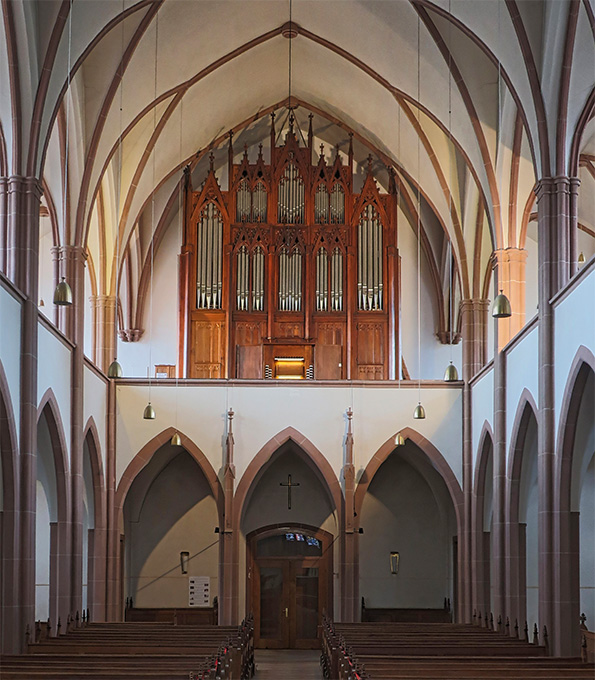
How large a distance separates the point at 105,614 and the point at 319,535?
20.4 ft

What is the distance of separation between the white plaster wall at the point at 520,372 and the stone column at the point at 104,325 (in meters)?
9.20

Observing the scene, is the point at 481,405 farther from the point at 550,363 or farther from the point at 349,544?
the point at 550,363

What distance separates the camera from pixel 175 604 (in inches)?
1081

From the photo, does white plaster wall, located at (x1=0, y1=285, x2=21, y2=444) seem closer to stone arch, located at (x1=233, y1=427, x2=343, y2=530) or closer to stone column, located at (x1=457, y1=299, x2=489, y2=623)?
stone arch, located at (x1=233, y1=427, x2=343, y2=530)

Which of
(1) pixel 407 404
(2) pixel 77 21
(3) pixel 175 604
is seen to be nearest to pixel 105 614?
(3) pixel 175 604

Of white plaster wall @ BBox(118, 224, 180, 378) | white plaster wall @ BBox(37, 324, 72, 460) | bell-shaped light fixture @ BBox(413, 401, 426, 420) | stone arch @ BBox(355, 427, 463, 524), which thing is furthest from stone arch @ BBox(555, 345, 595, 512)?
white plaster wall @ BBox(118, 224, 180, 378)

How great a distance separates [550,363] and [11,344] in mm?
8365

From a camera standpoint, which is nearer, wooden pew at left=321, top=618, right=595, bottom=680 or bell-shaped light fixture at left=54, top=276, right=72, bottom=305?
wooden pew at left=321, top=618, right=595, bottom=680

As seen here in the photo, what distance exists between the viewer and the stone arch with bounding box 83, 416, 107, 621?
23406 millimetres

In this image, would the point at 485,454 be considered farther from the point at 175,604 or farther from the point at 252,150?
the point at 252,150

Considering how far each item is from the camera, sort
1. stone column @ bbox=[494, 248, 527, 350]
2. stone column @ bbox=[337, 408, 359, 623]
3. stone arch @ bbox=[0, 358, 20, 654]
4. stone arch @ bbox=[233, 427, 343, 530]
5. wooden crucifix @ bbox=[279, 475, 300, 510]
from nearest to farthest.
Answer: stone arch @ bbox=[0, 358, 20, 654] < stone column @ bbox=[494, 248, 527, 350] < stone column @ bbox=[337, 408, 359, 623] < stone arch @ bbox=[233, 427, 343, 530] < wooden crucifix @ bbox=[279, 475, 300, 510]

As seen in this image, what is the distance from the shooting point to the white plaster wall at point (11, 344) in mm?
16000

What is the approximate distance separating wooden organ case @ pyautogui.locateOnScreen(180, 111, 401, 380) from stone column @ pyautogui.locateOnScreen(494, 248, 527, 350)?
4545mm

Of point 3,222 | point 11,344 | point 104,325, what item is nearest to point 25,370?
point 11,344
